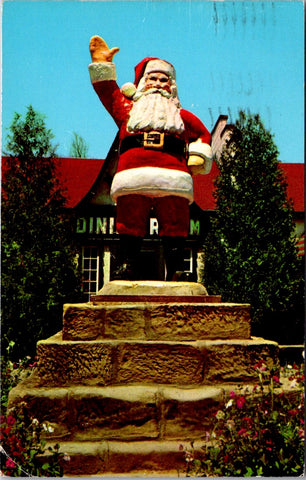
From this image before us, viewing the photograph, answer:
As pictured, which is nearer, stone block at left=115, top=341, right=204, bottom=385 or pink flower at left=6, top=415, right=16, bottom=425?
pink flower at left=6, top=415, right=16, bottom=425

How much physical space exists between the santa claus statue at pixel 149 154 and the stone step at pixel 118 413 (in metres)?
1.06

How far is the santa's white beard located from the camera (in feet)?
11.9

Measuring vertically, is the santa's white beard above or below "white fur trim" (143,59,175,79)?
below

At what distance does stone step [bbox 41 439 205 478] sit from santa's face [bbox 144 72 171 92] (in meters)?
2.73

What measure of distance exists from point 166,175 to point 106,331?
1310mm

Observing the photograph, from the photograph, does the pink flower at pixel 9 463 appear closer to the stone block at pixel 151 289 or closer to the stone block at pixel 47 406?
the stone block at pixel 47 406

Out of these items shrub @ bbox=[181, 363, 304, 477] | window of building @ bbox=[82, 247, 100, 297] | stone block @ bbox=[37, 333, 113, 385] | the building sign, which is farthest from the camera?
window of building @ bbox=[82, 247, 100, 297]

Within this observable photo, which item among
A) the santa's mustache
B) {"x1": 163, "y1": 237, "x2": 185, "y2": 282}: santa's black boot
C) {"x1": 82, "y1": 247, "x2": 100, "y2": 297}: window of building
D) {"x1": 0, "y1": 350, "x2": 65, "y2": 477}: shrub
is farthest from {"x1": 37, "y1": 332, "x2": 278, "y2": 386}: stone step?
{"x1": 82, "y1": 247, "x2": 100, "y2": 297}: window of building

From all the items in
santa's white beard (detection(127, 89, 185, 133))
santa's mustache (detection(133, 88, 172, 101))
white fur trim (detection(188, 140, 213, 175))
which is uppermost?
santa's mustache (detection(133, 88, 172, 101))

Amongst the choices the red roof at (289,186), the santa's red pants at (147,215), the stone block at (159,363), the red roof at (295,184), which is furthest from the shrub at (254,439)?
the red roof at (295,184)

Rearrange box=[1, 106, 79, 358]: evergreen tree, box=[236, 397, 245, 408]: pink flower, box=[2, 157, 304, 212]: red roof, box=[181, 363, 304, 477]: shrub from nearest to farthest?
box=[181, 363, 304, 477]: shrub, box=[236, 397, 245, 408]: pink flower, box=[1, 106, 79, 358]: evergreen tree, box=[2, 157, 304, 212]: red roof

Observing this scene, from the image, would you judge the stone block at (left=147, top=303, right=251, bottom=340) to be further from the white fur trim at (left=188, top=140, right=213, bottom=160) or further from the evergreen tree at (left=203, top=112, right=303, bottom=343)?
the evergreen tree at (left=203, top=112, right=303, bottom=343)

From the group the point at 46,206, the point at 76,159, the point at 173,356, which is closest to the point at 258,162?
the point at 46,206

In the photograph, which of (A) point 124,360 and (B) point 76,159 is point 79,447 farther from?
(B) point 76,159
